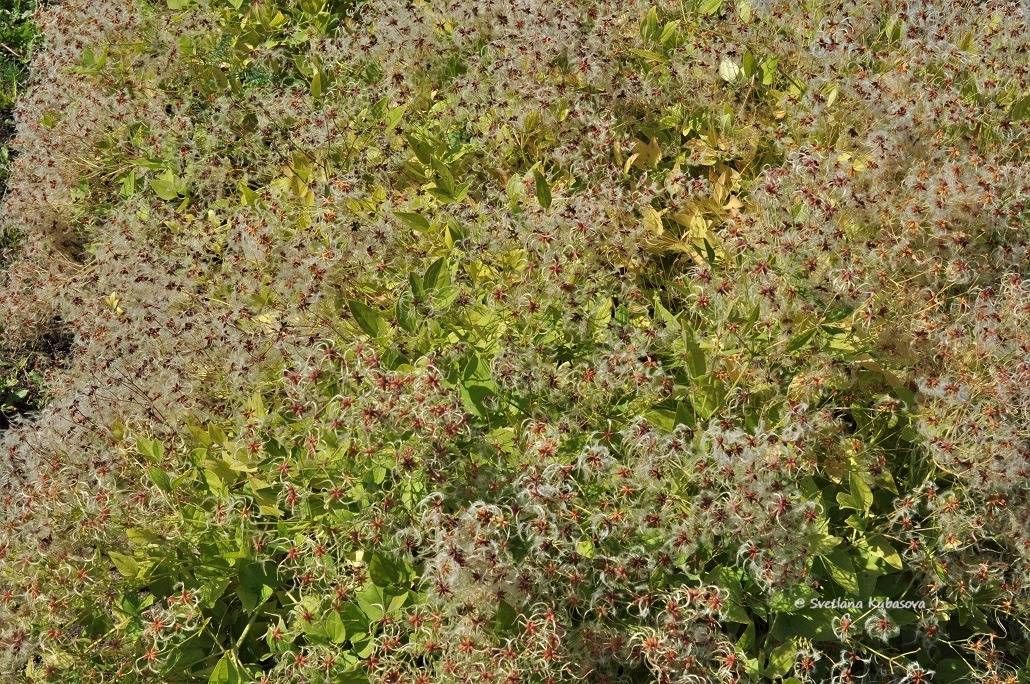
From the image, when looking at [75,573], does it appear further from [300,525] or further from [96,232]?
[96,232]

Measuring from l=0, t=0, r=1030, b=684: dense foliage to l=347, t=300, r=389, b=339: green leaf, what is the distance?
0.02 m

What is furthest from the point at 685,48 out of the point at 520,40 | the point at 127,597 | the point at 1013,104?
the point at 127,597

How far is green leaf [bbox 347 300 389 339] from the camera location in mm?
3004

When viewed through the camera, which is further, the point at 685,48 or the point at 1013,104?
the point at 685,48

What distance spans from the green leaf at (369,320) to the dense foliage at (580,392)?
18 mm

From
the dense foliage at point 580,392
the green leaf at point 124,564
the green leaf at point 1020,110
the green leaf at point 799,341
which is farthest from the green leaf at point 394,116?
the green leaf at point 1020,110

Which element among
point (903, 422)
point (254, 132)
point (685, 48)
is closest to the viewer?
point (903, 422)

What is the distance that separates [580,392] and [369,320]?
79 cm

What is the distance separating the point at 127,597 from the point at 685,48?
11.1 feet

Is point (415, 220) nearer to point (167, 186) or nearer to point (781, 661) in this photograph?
point (167, 186)

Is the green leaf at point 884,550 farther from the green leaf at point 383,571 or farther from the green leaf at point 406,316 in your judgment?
the green leaf at point 406,316

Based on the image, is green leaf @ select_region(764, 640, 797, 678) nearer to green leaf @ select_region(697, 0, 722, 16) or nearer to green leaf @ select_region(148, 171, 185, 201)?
green leaf @ select_region(697, 0, 722, 16)

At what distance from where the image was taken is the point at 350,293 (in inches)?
136

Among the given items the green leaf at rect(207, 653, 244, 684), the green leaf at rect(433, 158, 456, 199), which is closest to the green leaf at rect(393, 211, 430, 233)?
the green leaf at rect(433, 158, 456, 199)
